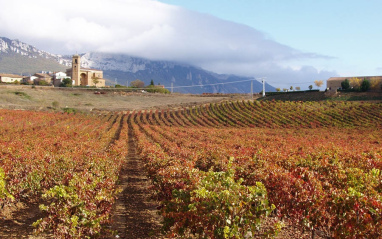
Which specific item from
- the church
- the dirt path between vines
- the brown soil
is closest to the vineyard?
the brown soil

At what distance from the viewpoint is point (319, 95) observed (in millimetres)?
85938

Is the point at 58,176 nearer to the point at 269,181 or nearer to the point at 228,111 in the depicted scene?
the point at 269,181

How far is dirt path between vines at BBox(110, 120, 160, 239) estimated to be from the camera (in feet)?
32.9

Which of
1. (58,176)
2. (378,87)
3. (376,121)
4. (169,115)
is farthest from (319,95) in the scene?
(58,176)

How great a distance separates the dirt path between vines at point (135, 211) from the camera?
10.0 metres

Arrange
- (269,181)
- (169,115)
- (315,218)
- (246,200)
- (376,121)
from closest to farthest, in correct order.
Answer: (246,200)
(315,218)
(269,181)
(376,121)
(169,115)

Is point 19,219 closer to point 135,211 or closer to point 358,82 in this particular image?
point 135,211

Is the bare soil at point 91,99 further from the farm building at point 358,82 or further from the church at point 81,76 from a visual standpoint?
the church at point 81,76

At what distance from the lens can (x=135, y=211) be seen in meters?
12.0

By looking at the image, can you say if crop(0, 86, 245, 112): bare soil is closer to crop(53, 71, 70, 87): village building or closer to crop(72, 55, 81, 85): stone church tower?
crop(53, 71, 70, 87): village building

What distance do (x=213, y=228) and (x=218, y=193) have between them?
769mm

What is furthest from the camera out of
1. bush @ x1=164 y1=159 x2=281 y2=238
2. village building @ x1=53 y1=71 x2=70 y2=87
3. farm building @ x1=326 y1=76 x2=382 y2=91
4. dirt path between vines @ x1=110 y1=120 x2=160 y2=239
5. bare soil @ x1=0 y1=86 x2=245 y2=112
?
village building @ x1=53 y1=71 x2=70 y2=87

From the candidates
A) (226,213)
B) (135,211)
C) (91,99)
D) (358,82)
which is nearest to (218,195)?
(226,213)

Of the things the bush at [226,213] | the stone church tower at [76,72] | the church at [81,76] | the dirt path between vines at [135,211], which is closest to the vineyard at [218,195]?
the bush at [226,213]
